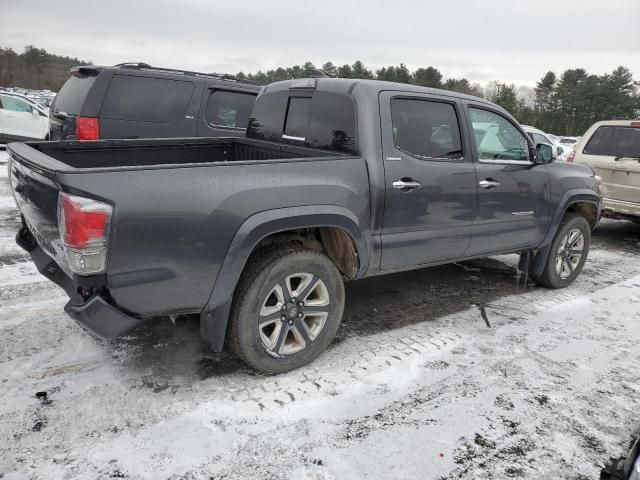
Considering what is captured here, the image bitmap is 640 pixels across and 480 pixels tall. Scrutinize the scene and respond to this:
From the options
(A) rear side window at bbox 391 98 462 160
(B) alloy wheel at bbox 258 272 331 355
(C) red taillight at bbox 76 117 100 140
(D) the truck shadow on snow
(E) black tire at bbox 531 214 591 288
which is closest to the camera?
(B) alloy wheel at bbox 258 272 331 355

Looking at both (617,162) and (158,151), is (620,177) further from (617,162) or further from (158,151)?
(158,151)

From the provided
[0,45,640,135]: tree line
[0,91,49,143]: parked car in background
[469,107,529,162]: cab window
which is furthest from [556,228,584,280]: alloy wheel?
[0,45,640,135]: tree line

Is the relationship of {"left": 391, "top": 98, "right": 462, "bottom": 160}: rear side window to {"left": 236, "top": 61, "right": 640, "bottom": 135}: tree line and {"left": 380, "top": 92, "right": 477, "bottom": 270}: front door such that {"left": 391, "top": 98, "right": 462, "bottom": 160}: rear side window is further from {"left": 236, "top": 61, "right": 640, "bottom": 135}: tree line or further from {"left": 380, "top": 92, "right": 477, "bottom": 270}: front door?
{"left": 236, "top": 61, "right": 640, "bottom": 135}: tree line

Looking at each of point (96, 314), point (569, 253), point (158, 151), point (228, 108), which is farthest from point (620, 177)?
point (96, 314)

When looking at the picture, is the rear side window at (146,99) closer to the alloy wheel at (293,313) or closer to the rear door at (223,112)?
the rear door at (223,112)

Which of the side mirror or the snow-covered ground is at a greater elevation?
the side mirror

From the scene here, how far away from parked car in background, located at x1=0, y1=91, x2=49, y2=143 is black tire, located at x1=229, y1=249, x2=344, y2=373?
13236mm

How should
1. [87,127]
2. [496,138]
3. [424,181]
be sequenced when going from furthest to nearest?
[87,127], [496,138], [424,181]

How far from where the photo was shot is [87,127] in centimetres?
634

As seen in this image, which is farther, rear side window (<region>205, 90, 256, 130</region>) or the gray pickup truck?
rear side window (<region>205, 90, 256, 130</region>)

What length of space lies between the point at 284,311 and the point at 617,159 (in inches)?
265

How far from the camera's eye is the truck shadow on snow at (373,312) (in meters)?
3.17

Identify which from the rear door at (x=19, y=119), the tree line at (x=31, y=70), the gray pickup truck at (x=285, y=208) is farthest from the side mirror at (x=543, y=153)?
the tree line at (x=31, y=70)

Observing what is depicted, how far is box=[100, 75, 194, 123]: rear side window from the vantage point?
254 inches
